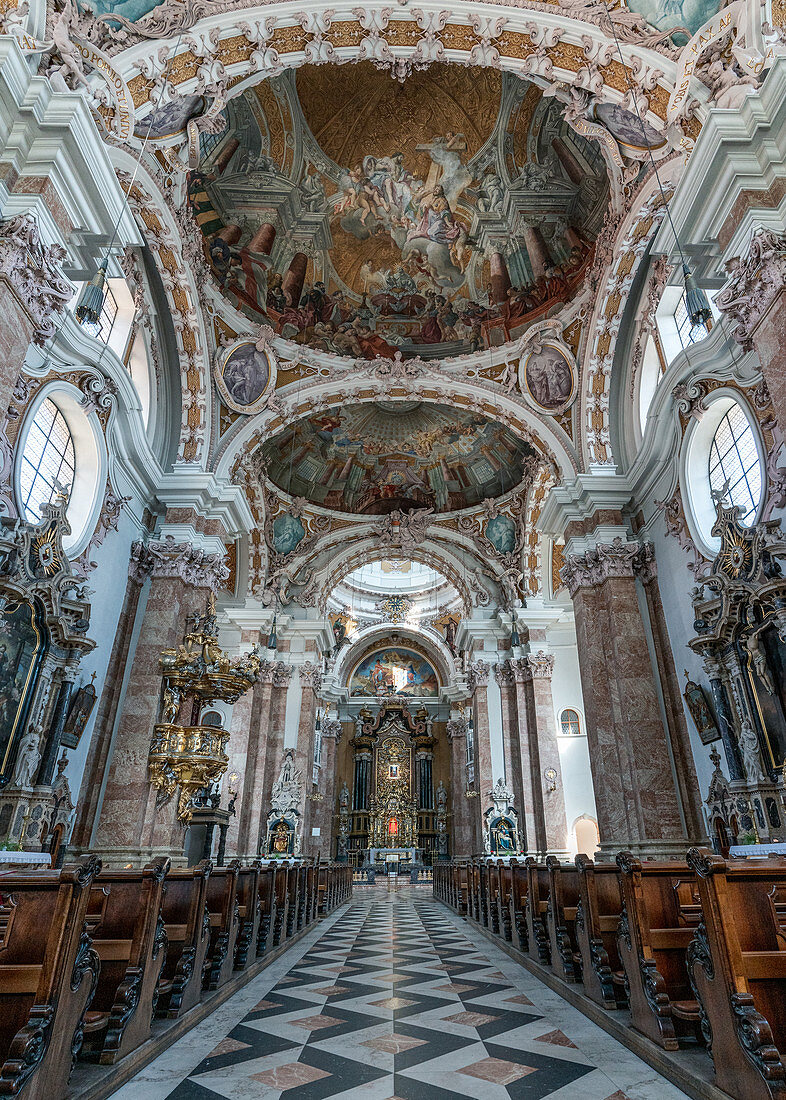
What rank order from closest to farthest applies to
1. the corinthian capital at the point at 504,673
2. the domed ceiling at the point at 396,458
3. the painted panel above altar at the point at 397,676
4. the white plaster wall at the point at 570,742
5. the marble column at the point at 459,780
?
1. the white plaster wall at the point at 570,742
2. the domed ceiling at the point at 396,458
3. the corinthian capital at the point at 504,673
4. the marble column at the point at 459,780
5. the painted panel above altar at the point at 397,676

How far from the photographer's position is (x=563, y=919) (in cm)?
555

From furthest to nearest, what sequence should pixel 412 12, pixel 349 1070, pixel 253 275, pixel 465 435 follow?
1. pixel 465 435
2. pixel 253 275
3. pixel 412 12
4. pixel 349 1070

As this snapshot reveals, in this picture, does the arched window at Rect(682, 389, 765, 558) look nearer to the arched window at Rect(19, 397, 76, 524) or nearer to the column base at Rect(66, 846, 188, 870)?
the arched window at Rect(19, 397, 76, 524)

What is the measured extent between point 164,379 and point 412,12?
6869 millimetres

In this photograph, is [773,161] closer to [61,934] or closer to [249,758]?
[61,934]

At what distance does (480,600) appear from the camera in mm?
19734

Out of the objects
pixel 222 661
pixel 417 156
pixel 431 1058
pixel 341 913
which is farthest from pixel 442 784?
pixel 431 1058

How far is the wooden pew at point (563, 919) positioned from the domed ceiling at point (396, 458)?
12.4 metres

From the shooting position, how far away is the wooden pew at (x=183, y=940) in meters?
4.07

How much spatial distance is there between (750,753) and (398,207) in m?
11.4

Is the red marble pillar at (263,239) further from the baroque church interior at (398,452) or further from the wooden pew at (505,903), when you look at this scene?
the wooden pew at (505,903)

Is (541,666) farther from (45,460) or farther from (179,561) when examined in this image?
(45,460)

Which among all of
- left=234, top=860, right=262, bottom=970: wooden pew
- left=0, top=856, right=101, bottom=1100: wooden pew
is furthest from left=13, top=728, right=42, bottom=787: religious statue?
left=0, top=856, right=101, bottom=1100: wooden pew

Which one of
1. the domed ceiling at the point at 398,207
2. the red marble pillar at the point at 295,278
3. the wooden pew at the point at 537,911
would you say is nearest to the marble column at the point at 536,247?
the domed ceiling at the point at 398,207
